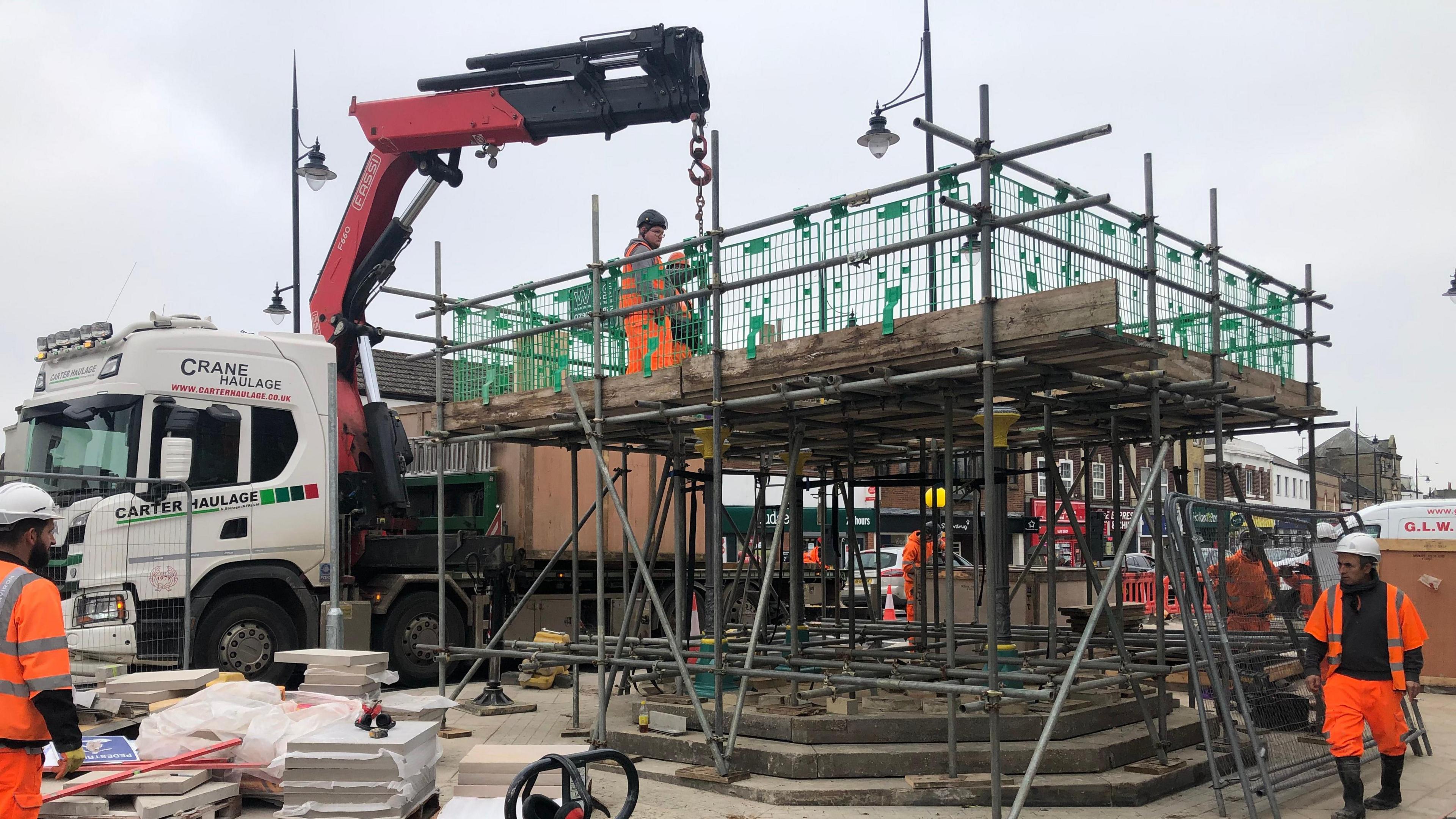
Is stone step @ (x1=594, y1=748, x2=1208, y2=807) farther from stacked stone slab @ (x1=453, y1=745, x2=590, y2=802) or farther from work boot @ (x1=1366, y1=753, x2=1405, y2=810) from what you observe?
stacked stone slab @ (x1=453, y1=745, x2=590, y2=802)

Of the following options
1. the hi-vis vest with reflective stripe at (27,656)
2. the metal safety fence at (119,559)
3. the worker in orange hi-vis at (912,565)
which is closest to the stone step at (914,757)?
the hi-vis vest with reflective stripe at (27,656)

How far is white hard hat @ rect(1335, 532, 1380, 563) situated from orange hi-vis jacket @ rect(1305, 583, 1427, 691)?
0.22m

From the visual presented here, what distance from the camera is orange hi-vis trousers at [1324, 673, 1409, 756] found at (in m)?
7.47

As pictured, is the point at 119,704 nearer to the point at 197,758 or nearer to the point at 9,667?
the point at 197,758

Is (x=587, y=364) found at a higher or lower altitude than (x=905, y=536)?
higher

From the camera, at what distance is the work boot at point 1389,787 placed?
25.2ft

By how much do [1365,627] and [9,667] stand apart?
25.5ft

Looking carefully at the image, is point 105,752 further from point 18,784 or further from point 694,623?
point 694,623

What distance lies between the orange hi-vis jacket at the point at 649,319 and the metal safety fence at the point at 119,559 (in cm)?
429

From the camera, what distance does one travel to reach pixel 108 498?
1080 cm

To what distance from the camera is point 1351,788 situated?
7410 mm

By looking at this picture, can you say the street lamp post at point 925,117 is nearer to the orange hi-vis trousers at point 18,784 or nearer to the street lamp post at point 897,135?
the street lamp post at point 897,135

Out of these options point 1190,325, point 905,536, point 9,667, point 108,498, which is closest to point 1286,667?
point 1190,325

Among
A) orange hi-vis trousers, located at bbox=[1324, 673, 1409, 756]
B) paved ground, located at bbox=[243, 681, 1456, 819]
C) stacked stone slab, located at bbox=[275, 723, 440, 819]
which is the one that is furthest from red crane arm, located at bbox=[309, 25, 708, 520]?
orange hi-vis trousers, located at bbox=[1324, 673, 1409, 756]
